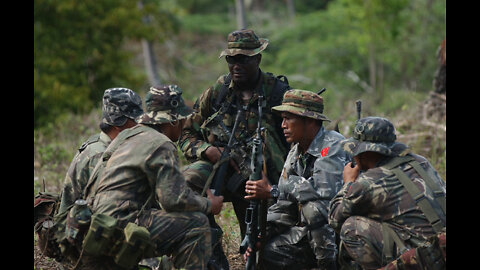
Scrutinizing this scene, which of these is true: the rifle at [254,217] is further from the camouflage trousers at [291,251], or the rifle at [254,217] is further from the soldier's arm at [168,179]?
the soldier's arm at [168,179]

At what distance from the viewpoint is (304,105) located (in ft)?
19.7

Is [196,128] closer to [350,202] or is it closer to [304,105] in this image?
[304,105]

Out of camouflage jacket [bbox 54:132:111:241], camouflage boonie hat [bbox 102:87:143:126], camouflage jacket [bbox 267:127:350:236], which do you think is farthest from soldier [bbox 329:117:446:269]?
camouflage jacket [bbox 54:132:111:241]

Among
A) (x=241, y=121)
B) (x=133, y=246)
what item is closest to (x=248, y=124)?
(x=241, y=121)

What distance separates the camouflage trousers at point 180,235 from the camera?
206 inches

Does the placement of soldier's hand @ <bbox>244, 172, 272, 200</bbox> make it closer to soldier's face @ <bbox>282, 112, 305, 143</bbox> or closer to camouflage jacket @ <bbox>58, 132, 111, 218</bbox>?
soldier's face @ <bbox>282, 112, 305, 143</bbox>

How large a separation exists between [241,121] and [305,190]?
1.19 m

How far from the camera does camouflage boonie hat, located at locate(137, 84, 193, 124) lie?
5.47 m

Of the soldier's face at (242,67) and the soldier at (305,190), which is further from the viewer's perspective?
the soldier's face at (242,67)

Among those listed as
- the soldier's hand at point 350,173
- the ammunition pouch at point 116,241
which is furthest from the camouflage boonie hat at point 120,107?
the soldier's hand at point 350,173

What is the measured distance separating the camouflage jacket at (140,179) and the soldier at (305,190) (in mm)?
1067

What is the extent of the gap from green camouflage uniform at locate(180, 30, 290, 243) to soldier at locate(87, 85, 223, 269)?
1.15 meters

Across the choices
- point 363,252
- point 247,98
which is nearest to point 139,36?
point 247,98

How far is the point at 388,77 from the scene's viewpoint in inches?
1043
